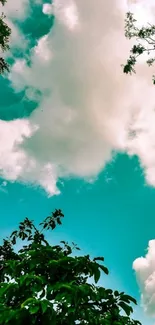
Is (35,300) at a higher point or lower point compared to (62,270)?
lower

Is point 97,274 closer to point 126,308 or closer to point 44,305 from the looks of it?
point 126,308

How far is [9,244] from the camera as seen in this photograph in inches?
327

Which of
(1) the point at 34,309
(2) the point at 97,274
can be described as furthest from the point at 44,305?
(2) the point at 97,274

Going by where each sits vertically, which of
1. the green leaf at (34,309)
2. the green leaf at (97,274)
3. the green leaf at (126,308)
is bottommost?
the green leaf at (34,309)

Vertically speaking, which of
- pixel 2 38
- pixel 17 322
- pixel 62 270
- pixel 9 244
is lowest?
pixel 17 322

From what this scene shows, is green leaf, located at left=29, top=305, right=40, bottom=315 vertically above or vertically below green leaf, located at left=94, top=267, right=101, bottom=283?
below

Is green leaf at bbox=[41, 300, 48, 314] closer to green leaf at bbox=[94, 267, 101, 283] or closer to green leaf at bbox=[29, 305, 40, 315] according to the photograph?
green leaf at bbox=[29, 305, 40, 315]

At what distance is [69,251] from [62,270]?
0.78 meters

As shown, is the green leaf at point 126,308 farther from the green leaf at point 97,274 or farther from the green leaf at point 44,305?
the green leaf at point 44,305

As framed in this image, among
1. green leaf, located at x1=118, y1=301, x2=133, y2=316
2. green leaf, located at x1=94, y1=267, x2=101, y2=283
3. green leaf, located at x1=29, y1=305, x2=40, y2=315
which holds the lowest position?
green leaf, located at x1=29, y1=305, x2=40, y2=315

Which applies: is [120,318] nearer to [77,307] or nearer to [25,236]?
[77,307]

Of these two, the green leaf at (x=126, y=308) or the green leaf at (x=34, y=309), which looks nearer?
the green leaf at (x=34, y=309)

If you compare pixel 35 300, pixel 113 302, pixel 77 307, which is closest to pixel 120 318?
pixel 113 302

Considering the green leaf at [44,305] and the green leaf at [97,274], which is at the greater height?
the green leaf at [97,274]
